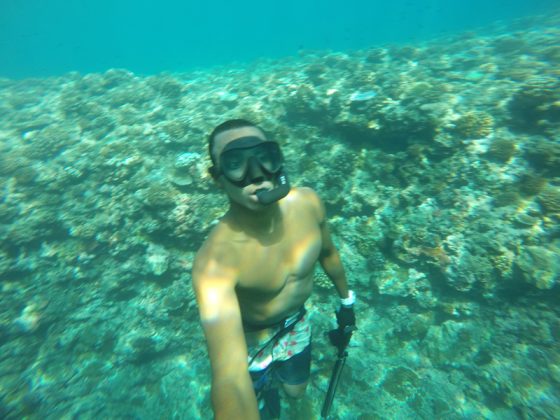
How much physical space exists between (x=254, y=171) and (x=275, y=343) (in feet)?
6.93

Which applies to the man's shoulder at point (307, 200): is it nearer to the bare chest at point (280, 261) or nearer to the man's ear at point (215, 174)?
the bare chest at point (280, 261)

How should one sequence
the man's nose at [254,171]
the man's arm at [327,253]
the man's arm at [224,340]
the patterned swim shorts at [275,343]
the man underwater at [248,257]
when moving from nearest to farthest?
the man's arm at [224,340], the man underwater at [248,257], the man's nose at [254,171], the man's arm at [327,253], the patterned swim shorts at [275,343]

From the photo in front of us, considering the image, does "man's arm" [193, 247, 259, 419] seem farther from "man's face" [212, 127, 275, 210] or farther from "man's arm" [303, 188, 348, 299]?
"man's arm" [303, 188, 348, 299]

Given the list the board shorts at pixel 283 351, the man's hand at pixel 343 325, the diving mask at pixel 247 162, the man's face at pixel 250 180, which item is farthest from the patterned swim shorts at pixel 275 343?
the diving mask at pixel 247 162

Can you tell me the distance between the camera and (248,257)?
87.4 inches

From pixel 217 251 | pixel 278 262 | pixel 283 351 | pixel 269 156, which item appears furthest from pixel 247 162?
pixel 283 351

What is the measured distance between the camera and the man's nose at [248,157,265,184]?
2004mm

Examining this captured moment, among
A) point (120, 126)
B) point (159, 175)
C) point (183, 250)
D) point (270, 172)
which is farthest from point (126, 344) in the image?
point (120, 126)

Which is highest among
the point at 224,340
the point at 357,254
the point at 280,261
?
the point at 280,261

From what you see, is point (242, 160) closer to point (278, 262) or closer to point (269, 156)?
point (269, 156)

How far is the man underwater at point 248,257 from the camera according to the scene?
71.9 inches

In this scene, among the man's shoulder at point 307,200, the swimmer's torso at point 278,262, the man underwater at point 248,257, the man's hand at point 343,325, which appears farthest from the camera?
the man's hand at point 343,325

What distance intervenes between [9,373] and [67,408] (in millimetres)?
1599

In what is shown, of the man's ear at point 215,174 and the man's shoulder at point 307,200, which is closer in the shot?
the man's ear at point 215,174
